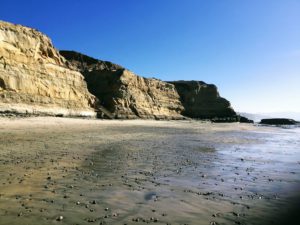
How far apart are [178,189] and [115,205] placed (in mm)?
2148

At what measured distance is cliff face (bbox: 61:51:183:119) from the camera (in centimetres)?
5040

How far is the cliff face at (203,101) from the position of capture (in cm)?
7844

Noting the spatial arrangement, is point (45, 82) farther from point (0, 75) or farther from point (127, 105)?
point (127, 105)

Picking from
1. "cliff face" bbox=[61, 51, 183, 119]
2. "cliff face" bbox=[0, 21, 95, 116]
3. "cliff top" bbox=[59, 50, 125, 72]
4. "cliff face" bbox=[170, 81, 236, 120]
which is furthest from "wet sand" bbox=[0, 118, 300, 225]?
"cliff face" bbox=[170, 81, 236, 120]

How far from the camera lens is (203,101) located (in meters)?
81.4

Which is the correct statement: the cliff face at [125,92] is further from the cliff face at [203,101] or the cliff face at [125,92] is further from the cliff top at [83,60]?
the cliff face at [203,101]

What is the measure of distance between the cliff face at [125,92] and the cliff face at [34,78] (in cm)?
915

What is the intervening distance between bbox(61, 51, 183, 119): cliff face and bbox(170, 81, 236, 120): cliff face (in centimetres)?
735

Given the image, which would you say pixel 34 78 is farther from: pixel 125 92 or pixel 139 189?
pixel 139 189

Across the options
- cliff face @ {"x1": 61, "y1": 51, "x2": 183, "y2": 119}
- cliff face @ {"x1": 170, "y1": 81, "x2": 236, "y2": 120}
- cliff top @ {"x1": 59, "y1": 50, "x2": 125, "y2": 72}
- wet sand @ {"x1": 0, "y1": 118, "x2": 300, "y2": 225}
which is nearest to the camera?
wet sand @ {"x1": 0, "y1": 118, "x2": 300, "y2": 225}

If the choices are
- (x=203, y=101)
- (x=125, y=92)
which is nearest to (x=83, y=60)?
(x=125, y=92)

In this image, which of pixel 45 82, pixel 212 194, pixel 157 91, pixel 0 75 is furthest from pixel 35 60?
pixel 157 91

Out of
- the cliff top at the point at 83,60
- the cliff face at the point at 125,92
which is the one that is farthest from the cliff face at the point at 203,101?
the cliff top at the point at 83,60

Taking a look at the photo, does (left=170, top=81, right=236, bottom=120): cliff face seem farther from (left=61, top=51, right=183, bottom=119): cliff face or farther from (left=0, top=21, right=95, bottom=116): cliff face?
(left=0, top=21, right=95, bottom=116): cliff face
